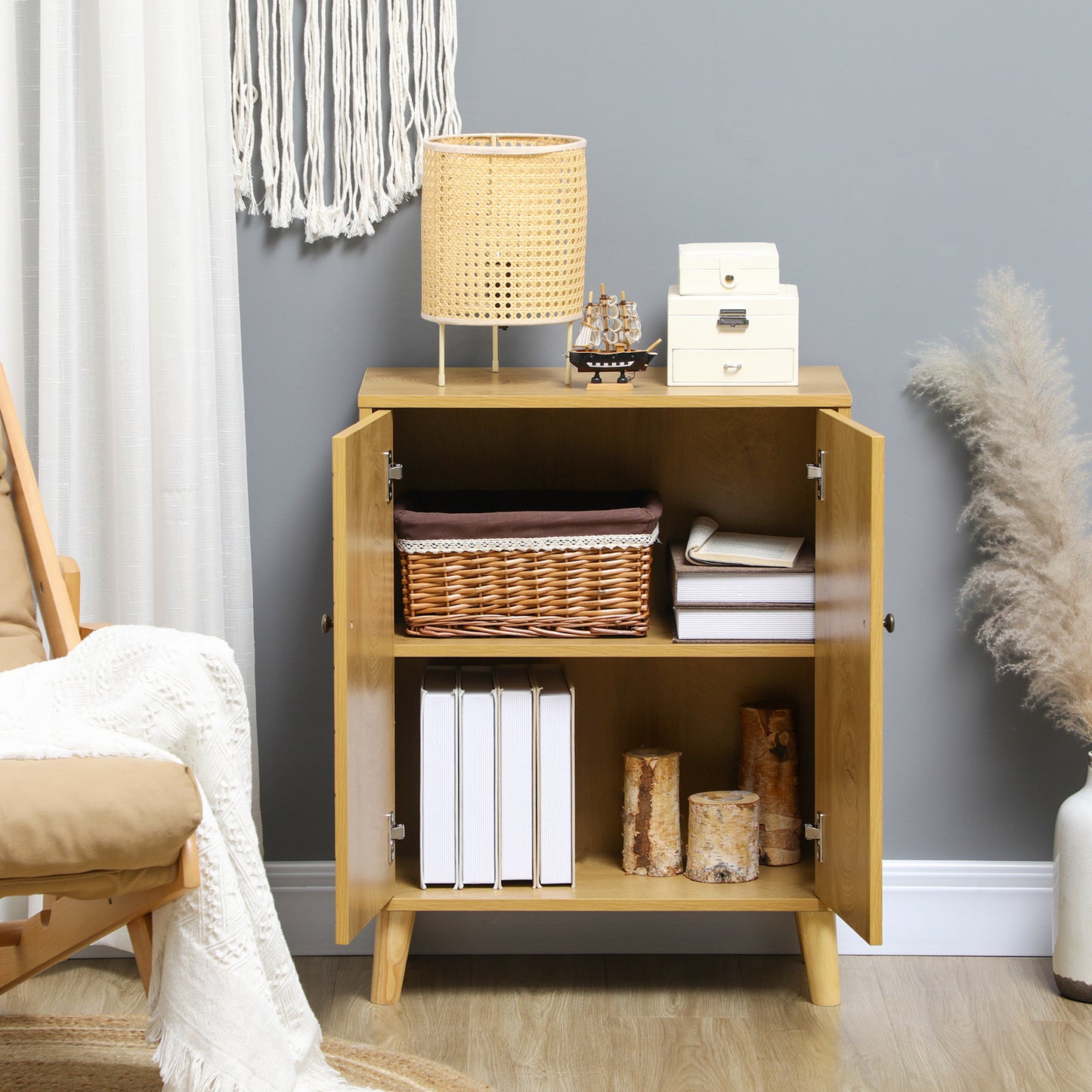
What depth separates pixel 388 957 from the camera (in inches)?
72.4

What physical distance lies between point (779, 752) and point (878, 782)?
0.32 meters

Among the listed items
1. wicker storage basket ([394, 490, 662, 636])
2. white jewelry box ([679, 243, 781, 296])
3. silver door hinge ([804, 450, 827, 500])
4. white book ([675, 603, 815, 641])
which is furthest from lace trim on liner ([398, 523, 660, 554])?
white jewelry box ([679, 243, 781, 296])

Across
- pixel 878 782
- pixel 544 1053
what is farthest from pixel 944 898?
pixel 544 1053

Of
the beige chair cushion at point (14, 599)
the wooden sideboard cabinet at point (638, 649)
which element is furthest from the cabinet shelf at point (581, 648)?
the beige chair cushion at point (14, 599)

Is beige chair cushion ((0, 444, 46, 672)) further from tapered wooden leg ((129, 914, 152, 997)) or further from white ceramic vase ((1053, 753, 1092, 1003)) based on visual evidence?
white ceramic vase ((1053, 753, 1092, 1003))

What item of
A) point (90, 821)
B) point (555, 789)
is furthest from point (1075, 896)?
point (90, 821)

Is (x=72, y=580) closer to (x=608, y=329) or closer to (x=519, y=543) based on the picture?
(x=519, y=543)

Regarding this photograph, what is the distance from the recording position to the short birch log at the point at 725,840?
1.85m

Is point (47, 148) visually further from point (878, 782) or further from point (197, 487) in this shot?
point (878, 782)

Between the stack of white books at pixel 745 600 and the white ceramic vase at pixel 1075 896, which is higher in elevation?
the stack of white books at pixel 745 600

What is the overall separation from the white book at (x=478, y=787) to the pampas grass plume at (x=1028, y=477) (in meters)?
0.68

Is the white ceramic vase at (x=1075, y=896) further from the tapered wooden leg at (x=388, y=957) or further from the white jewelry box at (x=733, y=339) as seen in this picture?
the tapered wooden leg at (x=388, y=957)

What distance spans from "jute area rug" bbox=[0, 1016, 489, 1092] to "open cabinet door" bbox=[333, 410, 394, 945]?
16 centimetres

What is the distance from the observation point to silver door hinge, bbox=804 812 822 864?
5.95 ft
